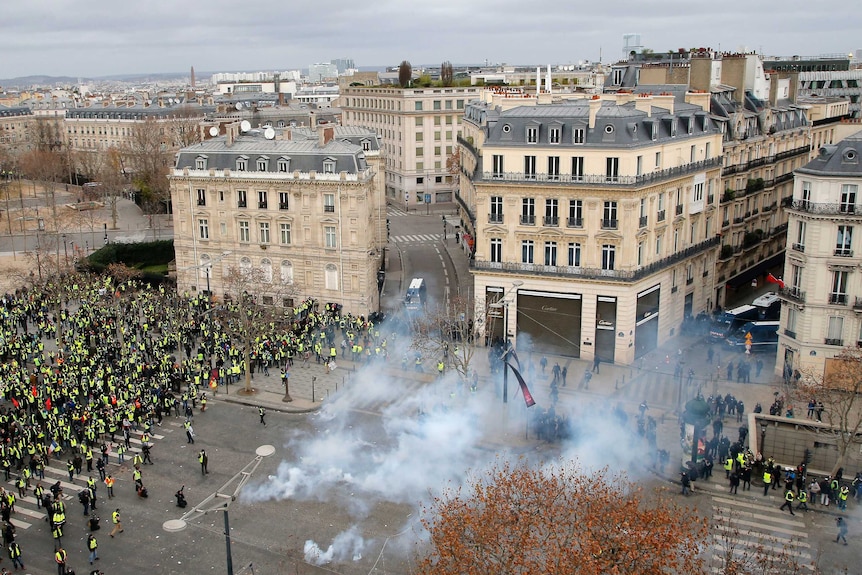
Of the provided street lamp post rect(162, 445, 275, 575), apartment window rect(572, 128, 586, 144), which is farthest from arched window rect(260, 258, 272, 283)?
apartment window rect(572, 128, 586, 144)

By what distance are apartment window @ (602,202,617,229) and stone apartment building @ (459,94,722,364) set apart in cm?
6

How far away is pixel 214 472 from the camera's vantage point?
133ft

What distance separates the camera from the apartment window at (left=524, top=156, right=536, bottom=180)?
53.7m

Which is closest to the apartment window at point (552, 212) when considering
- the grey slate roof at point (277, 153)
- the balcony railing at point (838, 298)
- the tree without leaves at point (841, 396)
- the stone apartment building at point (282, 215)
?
the stone apartment building at point (282, 215)

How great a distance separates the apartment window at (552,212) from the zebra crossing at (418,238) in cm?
4072

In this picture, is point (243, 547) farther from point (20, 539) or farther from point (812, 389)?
point (812, 389)

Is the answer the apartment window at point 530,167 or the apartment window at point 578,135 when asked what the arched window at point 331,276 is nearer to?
the apartment window at point 530,167

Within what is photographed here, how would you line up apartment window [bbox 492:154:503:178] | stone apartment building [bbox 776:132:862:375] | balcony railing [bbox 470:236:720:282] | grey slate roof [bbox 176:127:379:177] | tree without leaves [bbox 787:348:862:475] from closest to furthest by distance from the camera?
Answer: tree without leaves [bbox 787:348:862:475]
stone apartment building [bbox 776:132:862:375]
balcony railing [bbox 470:236:720:282]
apartment window [bbox 492:154:503:178]
grey slate roof [bbox 176:127:379:177]

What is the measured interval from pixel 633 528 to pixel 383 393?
25.9 metres

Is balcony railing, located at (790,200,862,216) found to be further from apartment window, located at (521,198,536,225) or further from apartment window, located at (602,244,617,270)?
apartment window, located at (521,198,536,225)

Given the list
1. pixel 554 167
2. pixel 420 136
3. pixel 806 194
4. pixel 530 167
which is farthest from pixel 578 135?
pixel 420 136

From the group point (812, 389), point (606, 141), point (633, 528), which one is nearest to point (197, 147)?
point (606, 141)

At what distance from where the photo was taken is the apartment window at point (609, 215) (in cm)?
5247

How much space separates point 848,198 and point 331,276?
116ft
